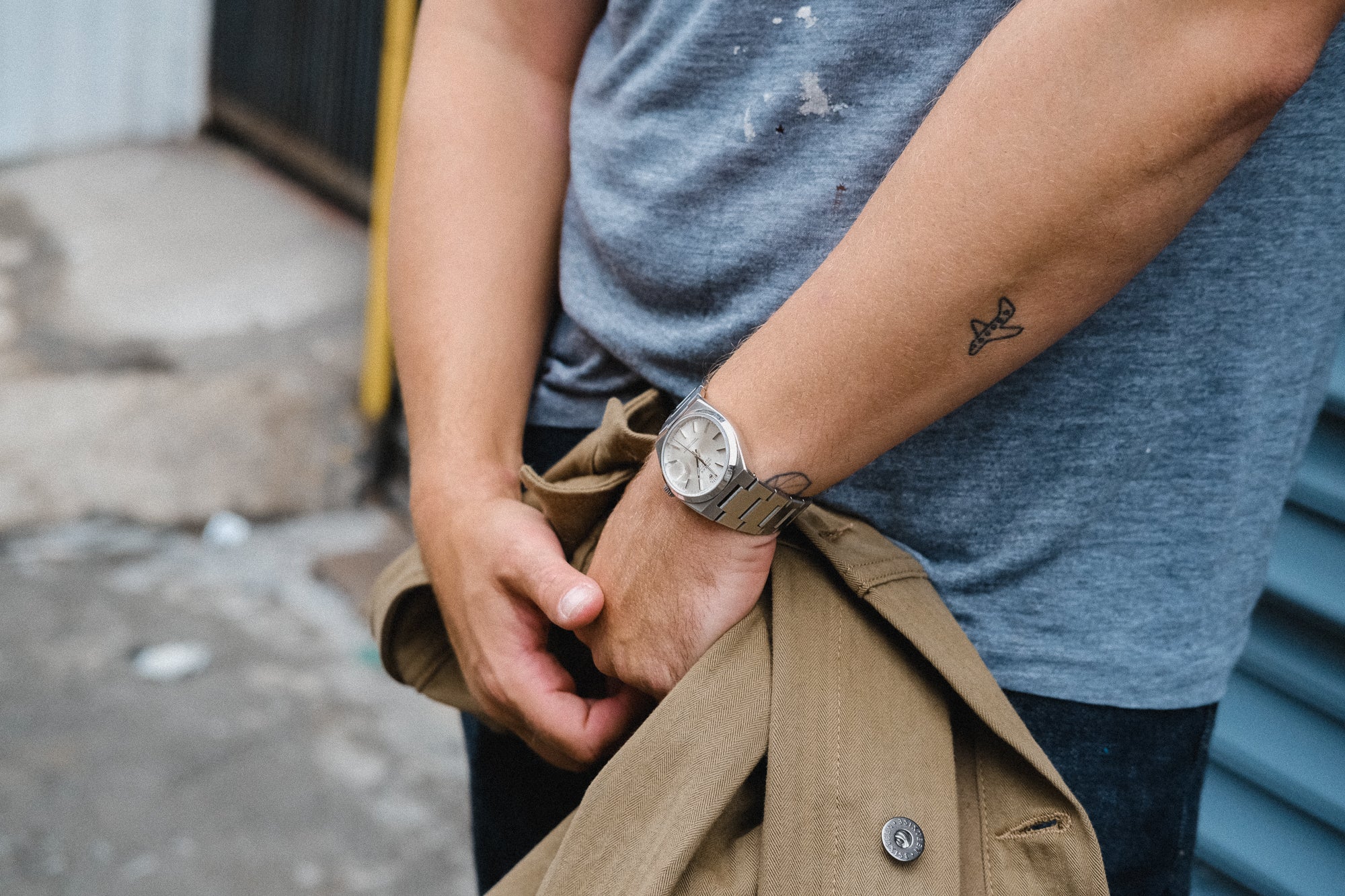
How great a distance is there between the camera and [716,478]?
754 mm

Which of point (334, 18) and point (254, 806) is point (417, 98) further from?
point (334, 18)

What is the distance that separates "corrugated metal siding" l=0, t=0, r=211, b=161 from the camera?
4.55m

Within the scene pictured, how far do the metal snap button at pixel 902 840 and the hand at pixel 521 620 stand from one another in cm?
25

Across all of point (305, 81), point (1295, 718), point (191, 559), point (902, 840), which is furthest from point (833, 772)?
point (305, 81)

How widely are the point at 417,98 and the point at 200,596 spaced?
2.35 m

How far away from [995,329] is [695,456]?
228 millimetres

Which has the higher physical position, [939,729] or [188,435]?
[939,729]

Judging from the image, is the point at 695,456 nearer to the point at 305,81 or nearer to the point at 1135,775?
the point at 1135,775

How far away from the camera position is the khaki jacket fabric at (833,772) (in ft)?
2.35

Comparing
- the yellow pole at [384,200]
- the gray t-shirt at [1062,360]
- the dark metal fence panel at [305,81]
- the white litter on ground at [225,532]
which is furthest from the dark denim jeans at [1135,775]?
the dark metal fence panel at [305,81]

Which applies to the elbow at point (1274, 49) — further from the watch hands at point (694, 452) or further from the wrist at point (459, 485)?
the wrist at point (459, 485)

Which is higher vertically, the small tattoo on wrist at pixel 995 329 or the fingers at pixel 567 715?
the small tattoo on wrist at pixel 995 329

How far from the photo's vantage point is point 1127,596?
2.77 ft

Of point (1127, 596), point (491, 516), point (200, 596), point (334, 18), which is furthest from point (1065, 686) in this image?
point (334, 18)
